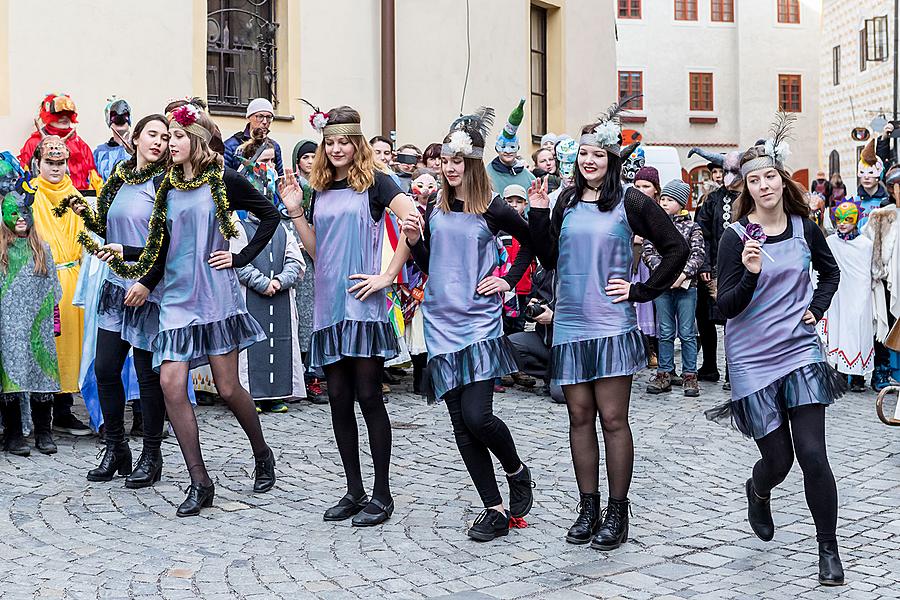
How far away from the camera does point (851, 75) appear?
3566 centimetres

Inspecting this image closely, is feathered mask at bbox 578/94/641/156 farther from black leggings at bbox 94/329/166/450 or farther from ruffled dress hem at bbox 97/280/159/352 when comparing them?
black leggings at bbox 94/329/166/450

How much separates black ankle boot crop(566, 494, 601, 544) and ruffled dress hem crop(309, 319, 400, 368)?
46.3 inches

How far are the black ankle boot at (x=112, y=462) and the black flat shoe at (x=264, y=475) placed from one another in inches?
31.0

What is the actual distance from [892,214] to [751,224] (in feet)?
18.8

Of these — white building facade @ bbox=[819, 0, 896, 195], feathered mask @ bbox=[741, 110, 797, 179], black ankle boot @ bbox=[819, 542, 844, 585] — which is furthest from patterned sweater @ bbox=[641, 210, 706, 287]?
white building facade @ bbox=[819, 0, 896, 195]

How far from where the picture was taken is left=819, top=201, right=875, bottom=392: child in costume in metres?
11.1

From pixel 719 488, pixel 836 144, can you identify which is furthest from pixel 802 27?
pixel 719 488

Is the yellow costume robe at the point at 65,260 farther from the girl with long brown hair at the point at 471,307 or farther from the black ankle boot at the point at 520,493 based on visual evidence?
the black ankle boot at the point at 520,493

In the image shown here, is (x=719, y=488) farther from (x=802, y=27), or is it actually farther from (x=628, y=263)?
(x=802, y=27)

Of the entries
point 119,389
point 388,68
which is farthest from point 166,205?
point 388,68

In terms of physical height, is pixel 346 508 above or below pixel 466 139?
below

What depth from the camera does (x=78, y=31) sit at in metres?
11.0

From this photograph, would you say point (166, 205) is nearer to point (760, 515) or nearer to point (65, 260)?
point (65, 260)

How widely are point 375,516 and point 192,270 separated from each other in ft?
5.17
